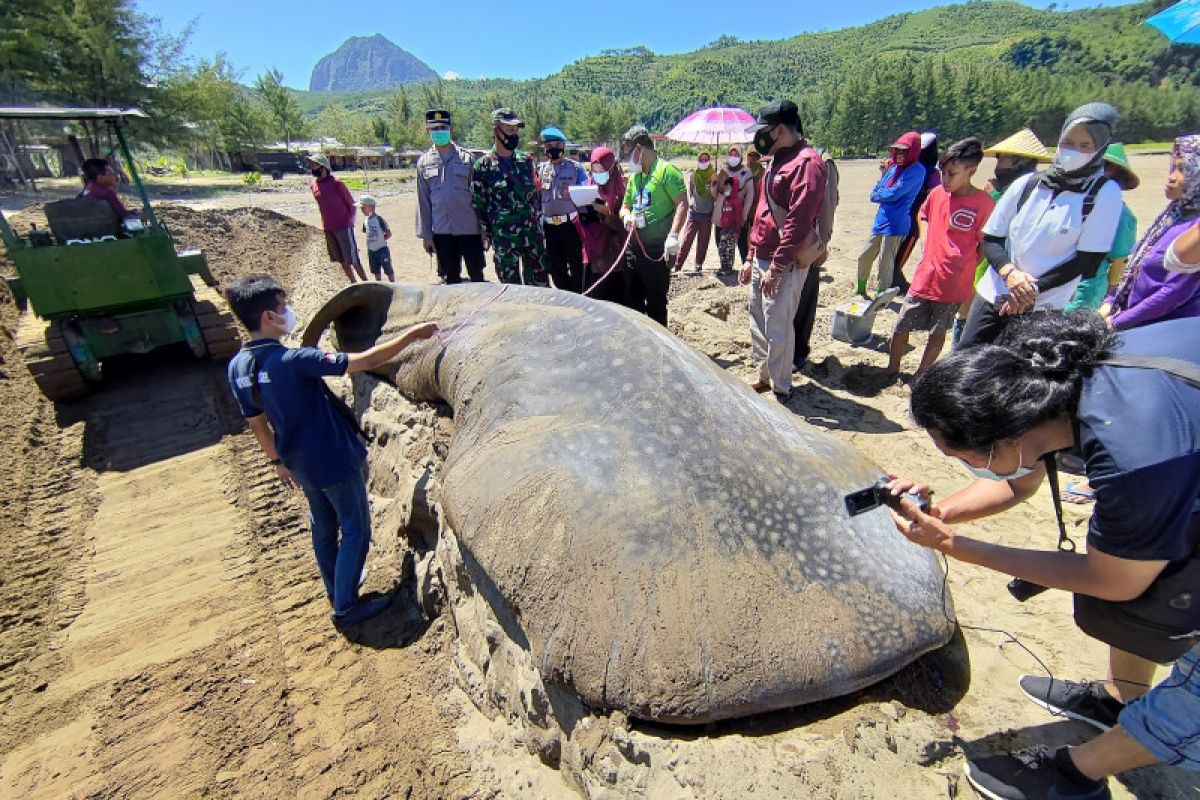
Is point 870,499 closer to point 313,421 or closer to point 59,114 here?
point 313,421

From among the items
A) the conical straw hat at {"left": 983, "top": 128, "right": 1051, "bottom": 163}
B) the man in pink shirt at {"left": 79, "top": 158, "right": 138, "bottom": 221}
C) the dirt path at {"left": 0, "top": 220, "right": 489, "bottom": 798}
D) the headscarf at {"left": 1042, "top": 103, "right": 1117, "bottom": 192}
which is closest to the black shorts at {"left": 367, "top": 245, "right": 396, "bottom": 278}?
the man in pink shirt at {"left": 79, "top": 158, "right": 138, "bottom": 221}

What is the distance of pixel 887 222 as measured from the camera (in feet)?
21.0

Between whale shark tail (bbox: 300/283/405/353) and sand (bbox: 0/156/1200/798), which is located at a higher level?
whale shark tail (bbox: 300/283/405/353)

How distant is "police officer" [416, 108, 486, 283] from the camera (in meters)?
5.78

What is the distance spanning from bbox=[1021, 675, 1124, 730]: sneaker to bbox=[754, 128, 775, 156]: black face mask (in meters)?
3.35

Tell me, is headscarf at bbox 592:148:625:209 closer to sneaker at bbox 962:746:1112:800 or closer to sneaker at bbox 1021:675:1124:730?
sneaker at bbox 1021:675:1124:730

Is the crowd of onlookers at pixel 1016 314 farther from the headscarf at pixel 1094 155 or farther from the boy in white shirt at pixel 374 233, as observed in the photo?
the boy in white shirt at pixel 374 233

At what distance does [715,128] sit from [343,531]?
883 cm

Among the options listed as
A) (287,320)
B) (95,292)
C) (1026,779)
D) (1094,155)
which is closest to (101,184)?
(95,292)


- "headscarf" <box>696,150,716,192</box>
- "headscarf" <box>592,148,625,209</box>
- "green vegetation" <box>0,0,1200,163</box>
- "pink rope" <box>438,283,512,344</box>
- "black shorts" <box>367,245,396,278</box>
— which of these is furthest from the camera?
"green vegetation" <box>0,0,1200,163</box>

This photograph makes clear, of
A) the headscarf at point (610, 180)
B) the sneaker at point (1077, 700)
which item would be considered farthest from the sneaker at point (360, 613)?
the headscarf at point (610, 180)

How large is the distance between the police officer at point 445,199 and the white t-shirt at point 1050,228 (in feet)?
14.6

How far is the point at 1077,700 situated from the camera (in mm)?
2014

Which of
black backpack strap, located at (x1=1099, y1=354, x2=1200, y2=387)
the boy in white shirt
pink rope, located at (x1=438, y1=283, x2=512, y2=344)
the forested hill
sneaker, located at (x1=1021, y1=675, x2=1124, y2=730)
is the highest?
the forested hill
